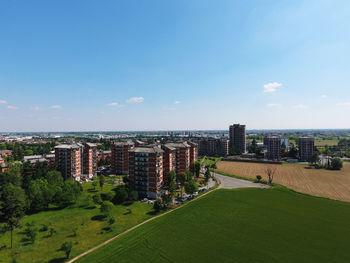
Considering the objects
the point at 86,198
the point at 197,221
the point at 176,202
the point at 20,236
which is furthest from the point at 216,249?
the point at 86,198

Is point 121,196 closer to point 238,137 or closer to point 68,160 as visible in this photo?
point 68,160

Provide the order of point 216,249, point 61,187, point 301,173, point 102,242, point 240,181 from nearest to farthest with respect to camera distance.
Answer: point 216,249, point 102,242, point 61,187, point 240,181, point 301,173

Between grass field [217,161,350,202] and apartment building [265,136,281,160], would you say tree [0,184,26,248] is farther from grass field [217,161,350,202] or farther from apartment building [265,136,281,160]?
apartment building [265,136,281,160]

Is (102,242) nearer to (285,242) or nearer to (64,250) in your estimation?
(64,250)

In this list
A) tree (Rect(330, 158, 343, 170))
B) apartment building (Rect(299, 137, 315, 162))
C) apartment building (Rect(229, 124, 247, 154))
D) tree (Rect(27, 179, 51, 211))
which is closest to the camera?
tree (Rect(27, 179, 51, 211))

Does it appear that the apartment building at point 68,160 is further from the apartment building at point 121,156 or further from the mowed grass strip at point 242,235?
the mowed grass strip at point 242,235

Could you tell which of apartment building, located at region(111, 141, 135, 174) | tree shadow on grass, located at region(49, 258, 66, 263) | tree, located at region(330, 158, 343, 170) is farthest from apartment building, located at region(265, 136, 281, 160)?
tree shadow on grass, located at region(49, 258, 66, 263)
